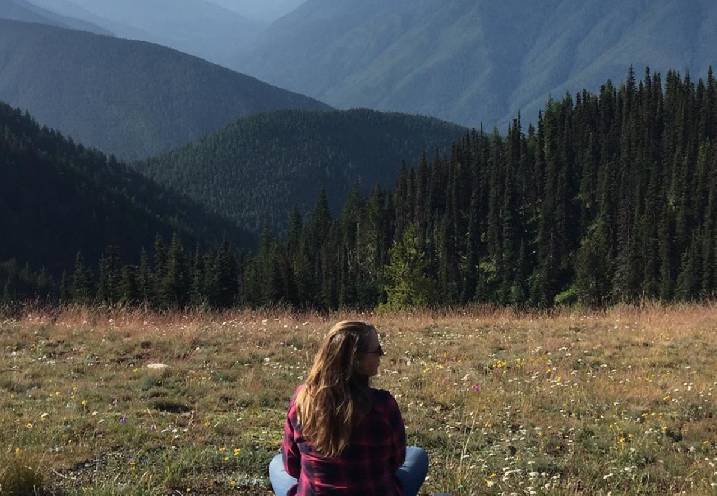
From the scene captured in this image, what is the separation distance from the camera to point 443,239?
13875cm

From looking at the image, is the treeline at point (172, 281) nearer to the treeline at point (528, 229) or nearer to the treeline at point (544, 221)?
the treeline at point (528, 229)

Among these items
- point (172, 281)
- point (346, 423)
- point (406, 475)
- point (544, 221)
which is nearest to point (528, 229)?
point (544, 221)

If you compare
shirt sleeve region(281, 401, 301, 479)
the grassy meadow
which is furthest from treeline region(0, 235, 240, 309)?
shirt sleeve region(281, 401, 301, 479)

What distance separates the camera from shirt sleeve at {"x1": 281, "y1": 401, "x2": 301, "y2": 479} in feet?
14.9

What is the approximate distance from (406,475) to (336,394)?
133 centimetres

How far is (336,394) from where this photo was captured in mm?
4219

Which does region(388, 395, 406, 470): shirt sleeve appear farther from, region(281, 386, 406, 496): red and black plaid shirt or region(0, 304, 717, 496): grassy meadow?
region(0, 304, 717, 496): grassy meadow

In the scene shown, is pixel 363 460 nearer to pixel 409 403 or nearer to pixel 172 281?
pixel 409 403

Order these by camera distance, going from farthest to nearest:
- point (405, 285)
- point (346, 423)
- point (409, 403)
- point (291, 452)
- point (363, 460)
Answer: point (405, 285) < point (409, 403) < point (291, 452) < point (363, 460) < point (346, 423)

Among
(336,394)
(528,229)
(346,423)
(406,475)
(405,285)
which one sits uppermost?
(528,229)

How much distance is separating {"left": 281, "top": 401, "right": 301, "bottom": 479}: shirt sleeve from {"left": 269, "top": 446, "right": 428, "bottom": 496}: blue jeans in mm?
229

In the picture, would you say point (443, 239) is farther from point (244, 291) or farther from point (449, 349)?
point (449, 349)

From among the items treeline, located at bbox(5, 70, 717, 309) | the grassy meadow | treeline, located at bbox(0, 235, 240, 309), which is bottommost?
the grassy meadow

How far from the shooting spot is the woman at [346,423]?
13.7ft
